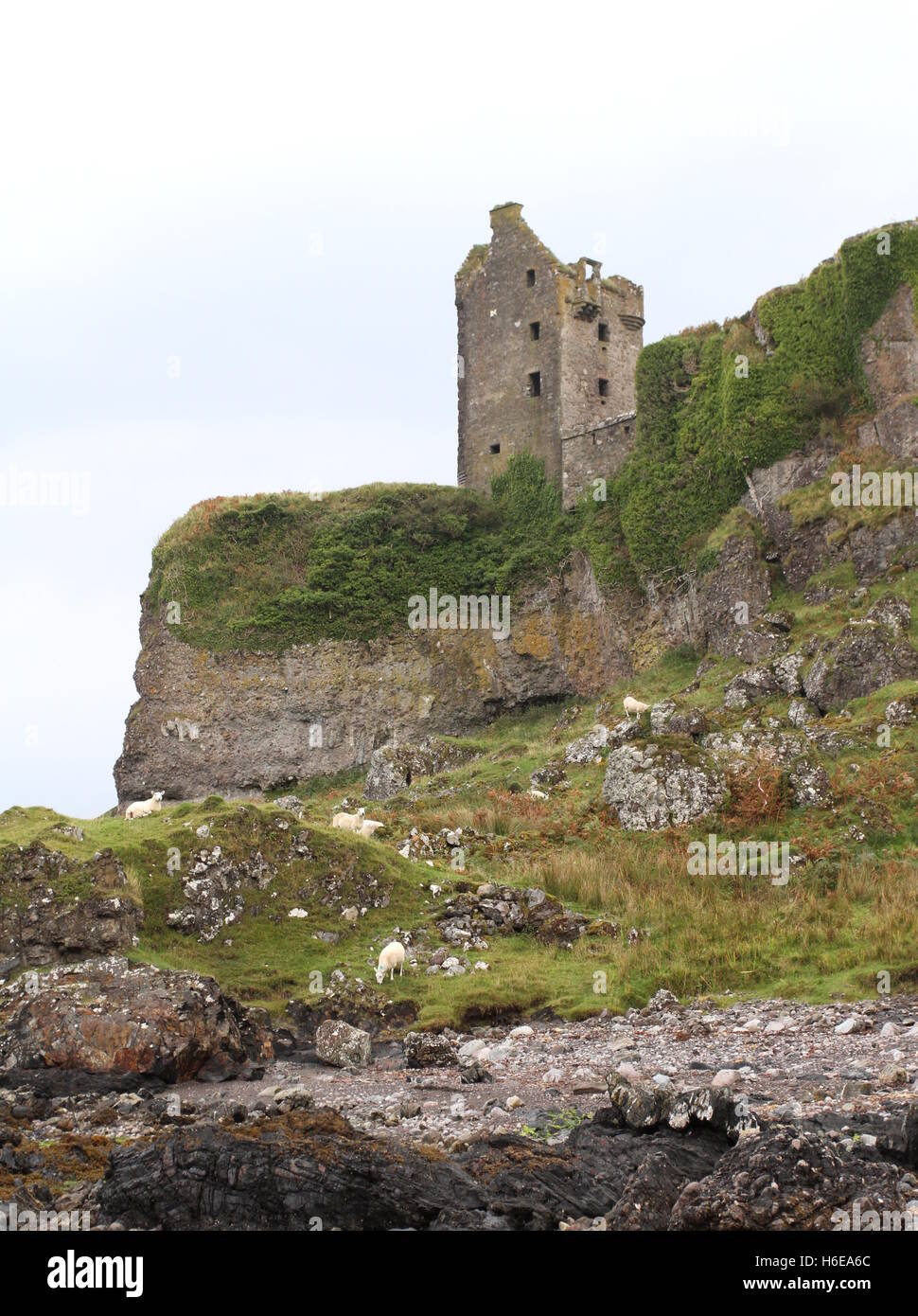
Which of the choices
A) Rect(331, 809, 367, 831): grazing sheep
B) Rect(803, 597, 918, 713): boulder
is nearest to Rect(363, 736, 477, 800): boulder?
Rect(331, 809, 367, 831): grazing sheep

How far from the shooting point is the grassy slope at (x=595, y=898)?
17.9 metres

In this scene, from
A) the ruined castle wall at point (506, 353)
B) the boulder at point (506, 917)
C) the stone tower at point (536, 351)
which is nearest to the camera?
the boulder at point (506, 917)

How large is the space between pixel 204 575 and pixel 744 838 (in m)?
29.0

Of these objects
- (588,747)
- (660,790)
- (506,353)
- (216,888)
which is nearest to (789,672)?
(588,747)

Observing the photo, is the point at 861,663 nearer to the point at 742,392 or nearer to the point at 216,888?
the point at 742,392

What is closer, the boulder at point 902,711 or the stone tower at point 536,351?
the boulder at point 902,711

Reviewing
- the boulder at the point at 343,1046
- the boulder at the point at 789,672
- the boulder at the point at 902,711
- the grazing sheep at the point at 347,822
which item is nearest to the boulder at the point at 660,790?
the boulder at the point at 902,711

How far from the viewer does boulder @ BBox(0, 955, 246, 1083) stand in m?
15.0

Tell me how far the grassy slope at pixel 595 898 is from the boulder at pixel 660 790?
35 cm

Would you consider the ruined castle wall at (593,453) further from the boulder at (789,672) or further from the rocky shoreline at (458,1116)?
the rocky shoreline at (458,1116)

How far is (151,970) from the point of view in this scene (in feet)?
54.7

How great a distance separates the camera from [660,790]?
78.1ft

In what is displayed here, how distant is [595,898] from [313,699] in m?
25.6
